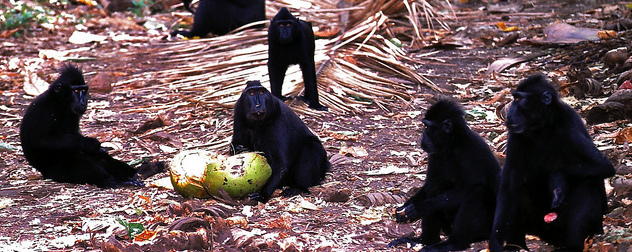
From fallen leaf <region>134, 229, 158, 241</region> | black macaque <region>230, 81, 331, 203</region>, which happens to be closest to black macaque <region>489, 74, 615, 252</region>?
black macaque <region>230, 81, 331, 203</region>

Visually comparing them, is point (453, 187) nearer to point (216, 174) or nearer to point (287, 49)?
point (216, 174)

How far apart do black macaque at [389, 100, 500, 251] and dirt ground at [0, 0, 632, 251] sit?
0.82 ft

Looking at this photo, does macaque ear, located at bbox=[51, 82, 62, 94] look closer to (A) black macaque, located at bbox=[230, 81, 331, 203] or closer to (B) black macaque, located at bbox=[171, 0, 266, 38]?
(A) black macaque, located at bbox=[230, 81, 331, 203]

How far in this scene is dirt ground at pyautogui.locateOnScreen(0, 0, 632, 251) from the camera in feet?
17.1

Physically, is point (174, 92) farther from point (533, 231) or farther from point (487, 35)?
point (533, 231)

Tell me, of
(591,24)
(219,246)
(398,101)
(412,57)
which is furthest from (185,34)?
(219,246)

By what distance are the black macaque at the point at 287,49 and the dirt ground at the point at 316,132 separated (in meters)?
0.68

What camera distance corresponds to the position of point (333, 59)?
919 centimetres

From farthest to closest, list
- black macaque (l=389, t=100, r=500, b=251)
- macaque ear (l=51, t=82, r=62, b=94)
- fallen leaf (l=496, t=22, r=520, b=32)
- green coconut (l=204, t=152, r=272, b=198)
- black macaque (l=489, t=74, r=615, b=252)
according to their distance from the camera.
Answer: fallen leaf (l=496, t=22, r=520, b=32), macaque ear (l=51, t=82, r=62, b=94), green coconut (l=204, t=152, r=272, b=198), black macaque (l=389, t=100, r=500, b=251), black macaque (l=489, t=74, r=615, b=252)

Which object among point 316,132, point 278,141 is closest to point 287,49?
point 316,132

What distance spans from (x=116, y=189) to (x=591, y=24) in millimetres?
6646

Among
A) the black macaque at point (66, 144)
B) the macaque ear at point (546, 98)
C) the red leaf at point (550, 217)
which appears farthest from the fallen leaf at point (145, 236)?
the macaque ear at point (546, 98)

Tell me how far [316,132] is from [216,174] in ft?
6.72

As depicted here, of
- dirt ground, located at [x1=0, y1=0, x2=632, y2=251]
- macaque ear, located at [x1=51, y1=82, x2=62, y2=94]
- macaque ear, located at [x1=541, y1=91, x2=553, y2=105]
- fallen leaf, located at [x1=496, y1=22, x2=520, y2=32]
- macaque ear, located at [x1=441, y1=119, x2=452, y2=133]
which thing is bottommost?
dirt ground, located at [x1=0, y1=0, x2=632, y2=251]
